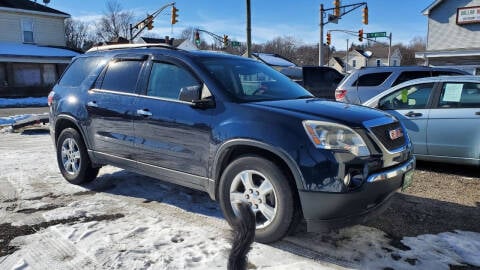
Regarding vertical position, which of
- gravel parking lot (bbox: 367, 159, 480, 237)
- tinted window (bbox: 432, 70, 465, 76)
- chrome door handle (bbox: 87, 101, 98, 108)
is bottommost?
gravel parking lot (bbox: 367, 159, 480, 237)

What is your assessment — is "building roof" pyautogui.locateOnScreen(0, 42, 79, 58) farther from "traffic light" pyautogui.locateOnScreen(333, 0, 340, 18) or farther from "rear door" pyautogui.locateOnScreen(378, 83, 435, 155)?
"rear door" pyautogui.locateOnScreen(378, 83, 435, 155)

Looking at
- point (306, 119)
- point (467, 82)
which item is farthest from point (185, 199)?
point (467, 82)

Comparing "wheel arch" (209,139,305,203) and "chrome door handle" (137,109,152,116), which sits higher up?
"chrome door handle" (137,109,152,116)

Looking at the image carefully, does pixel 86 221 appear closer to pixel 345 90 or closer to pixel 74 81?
pixel 74 81

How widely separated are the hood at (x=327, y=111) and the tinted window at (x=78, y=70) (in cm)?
277

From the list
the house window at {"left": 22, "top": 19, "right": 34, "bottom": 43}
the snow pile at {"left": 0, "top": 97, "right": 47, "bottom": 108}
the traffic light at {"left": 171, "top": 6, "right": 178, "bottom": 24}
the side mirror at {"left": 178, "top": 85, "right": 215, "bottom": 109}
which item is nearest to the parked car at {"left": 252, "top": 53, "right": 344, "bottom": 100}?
the side mirror at {"left": 178, "top": 85, "right": 215, "bottom": 109}

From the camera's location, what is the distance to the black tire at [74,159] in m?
5.53

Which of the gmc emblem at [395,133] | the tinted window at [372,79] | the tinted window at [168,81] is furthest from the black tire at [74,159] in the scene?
the tinted window at [372,79]

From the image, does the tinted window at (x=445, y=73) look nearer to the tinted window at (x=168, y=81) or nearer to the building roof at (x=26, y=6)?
the tinted window at (x=168, y=81)

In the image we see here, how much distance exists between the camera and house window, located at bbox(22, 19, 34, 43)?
98.0 ft

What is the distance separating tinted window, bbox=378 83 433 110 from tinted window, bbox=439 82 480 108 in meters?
0.25

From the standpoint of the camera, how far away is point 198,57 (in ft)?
14.7

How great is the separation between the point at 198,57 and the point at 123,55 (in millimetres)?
1193

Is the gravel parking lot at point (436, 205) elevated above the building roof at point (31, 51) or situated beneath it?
situated beneath
